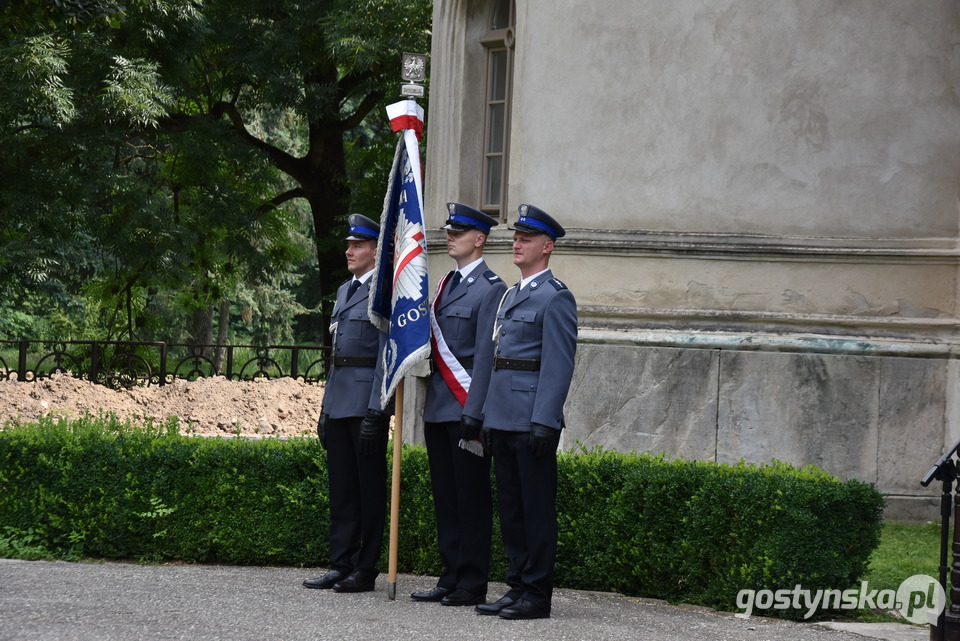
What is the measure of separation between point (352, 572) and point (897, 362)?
19.0 feet

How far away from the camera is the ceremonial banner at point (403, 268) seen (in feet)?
24.8

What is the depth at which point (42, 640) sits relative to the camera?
243 inches

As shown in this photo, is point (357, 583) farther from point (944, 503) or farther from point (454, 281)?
point (944, 503)

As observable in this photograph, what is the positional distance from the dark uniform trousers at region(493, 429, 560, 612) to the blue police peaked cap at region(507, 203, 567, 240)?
118 cm

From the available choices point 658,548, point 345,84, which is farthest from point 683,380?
point 345,84

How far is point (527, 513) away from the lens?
723 cm

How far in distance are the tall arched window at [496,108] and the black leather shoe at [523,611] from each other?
23.6ft

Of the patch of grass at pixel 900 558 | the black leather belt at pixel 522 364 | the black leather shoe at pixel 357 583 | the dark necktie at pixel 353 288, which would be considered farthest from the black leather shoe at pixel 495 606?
the dark necktie at pixel 353 288

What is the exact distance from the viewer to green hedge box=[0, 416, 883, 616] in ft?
24.7

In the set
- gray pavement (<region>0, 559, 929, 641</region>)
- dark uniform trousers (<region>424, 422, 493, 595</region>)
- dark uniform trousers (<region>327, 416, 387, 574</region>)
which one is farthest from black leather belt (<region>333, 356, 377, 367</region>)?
gray pavement (<region>0, 559, 929, 641</region>)

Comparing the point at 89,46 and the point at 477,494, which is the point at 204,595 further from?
the point at 89,46

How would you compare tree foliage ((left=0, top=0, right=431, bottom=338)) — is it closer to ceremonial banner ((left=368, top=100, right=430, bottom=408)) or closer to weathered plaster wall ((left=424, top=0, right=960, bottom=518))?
weathered plaster wall ((left=424, top=0, right=960, bottom=518))

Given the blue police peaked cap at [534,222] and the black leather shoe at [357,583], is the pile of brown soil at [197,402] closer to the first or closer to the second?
the black leather shoe at [357,583]

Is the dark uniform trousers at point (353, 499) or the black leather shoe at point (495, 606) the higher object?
the dark uniform trousers at point (353, 499)
